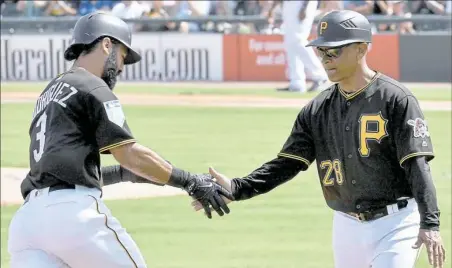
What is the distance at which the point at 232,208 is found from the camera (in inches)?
437

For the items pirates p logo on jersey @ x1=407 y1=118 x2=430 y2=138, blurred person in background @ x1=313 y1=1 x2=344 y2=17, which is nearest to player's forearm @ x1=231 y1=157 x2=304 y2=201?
pirates p logo on jersey @ x1=407 y1=118 x2=430 y2=138

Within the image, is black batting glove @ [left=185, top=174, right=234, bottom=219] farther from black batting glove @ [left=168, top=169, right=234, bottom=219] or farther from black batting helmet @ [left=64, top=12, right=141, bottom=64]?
black batting helmet @ [left=64, top=12, right=141, bottom=64]

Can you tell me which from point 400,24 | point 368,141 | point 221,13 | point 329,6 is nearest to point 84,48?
point 368,141

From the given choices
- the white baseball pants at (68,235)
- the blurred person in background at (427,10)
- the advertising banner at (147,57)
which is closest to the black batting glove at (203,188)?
the white baseball pants at (68,235)

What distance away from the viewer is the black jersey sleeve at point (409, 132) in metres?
5.38

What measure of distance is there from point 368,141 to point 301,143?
522 millimetres

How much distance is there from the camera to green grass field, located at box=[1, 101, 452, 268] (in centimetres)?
898

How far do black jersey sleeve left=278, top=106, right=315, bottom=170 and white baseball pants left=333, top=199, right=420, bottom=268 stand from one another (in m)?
0.52

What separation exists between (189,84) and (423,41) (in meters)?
4.93

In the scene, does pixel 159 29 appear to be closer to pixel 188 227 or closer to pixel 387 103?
pixel 188 227

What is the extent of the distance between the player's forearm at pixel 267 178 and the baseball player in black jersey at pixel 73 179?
2.61ft

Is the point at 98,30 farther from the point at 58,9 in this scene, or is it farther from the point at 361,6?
the point at 58,9

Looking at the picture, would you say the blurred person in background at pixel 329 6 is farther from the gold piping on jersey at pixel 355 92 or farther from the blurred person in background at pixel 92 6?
the gold piping on jersey at pixel 355 92

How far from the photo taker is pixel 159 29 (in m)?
24.1
